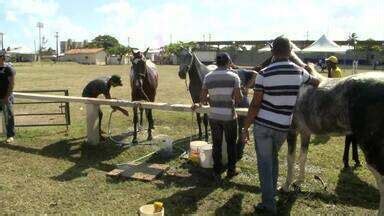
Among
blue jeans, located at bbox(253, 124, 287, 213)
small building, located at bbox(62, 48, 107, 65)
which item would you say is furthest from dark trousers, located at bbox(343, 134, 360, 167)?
small building, located at bbox(62, 48, 107, 65)

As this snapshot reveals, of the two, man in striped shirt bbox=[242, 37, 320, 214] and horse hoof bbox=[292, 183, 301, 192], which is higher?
man in striped shirt bbox=[242, 37, 320, 214]

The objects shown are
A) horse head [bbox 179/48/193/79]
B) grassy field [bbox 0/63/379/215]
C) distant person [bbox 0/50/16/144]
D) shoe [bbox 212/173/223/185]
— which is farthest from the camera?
horse head [bbox 179/48/193/79]

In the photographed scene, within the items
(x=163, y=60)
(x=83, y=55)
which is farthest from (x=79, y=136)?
(x=83, y=55)

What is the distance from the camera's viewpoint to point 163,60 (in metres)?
87.2

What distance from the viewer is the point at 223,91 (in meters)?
7.29

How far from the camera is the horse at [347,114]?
5645 mm

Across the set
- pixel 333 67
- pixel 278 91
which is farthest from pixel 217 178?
pixel 333 67

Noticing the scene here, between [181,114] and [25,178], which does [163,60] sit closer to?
[181,114]

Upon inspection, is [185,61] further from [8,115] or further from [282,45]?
[282,45]

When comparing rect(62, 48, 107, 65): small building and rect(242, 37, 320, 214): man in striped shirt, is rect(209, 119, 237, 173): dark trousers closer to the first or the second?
rect(242, 37, 320, 214): man in striped shirt

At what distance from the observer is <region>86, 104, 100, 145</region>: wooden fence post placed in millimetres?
10547

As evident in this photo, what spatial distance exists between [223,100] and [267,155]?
1557mm

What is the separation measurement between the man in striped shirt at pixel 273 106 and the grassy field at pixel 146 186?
0.77 m

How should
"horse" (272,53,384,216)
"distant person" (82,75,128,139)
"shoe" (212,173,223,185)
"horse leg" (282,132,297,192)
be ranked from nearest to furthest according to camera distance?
"horse" (272,53,384,216) → "horse leg" (282,132,297,192) → "shoe" (212,173,223,185) → "distant person" (82,75,128,139)
